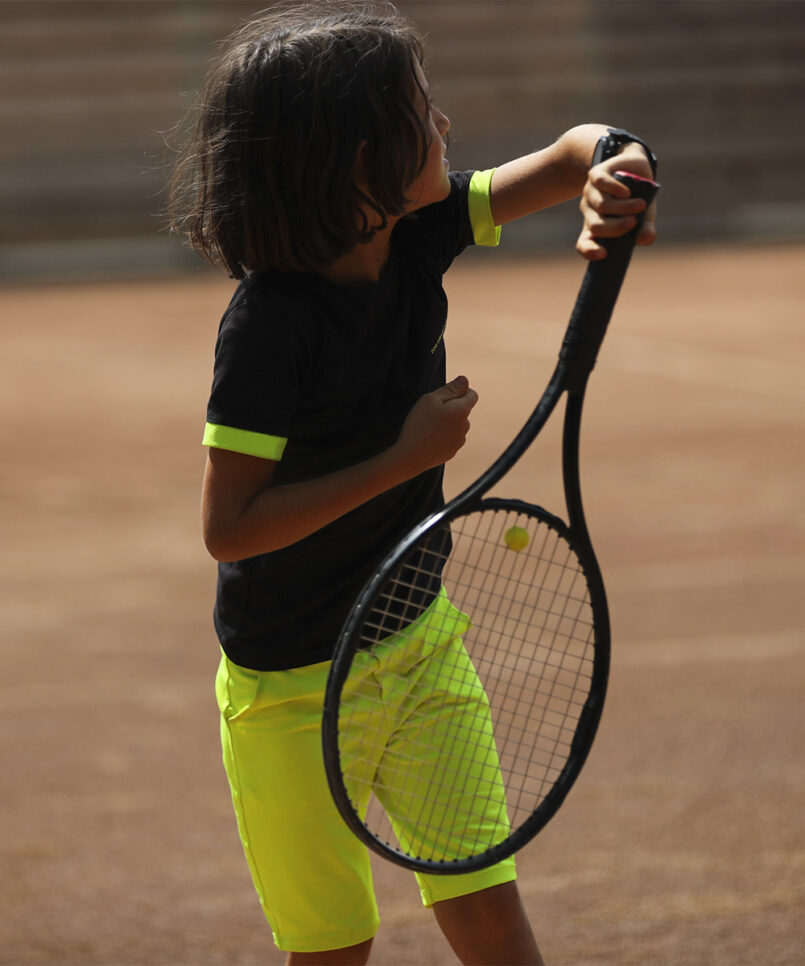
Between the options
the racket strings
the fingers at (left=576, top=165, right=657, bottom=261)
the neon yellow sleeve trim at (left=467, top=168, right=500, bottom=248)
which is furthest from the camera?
the neon yellow sleeve trim at (left=467, top=168, right=500, bottom=248)

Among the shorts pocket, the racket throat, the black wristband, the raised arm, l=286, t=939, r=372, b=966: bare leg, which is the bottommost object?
l=286, t=939, r=372, b=966: bare leg

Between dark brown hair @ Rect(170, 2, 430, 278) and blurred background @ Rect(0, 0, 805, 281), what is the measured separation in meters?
15.2

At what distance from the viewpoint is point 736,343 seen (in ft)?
30.8

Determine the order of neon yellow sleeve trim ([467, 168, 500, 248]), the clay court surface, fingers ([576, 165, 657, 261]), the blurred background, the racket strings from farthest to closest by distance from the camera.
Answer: the blurred background < the clay court surface < neon yellow sleeve trim ([467, 168, 500, 248]) < the racket strings < fingers ([576, 165, 657, 261])

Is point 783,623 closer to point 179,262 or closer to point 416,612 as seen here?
point 416,612

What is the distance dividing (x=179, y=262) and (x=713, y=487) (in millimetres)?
10718

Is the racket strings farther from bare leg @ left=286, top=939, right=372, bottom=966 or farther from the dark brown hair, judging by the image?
the dark brown hair

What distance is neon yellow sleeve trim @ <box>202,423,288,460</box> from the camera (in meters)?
1.54

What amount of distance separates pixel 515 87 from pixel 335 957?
55.0 feet

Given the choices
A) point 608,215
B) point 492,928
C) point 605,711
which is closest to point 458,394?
point 608,215

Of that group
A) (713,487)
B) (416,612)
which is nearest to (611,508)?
(713,487)

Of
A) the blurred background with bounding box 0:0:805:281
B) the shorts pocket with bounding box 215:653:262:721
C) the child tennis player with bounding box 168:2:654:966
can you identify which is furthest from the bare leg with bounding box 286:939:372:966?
the blurred background with bounding box 0:0:805:281

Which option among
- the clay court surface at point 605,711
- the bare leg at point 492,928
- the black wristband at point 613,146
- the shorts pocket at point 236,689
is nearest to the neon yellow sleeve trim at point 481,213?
the black wristband at point 613,146

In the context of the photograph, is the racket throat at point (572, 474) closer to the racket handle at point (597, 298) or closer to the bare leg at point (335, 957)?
the racket handle at point (597, 298)
